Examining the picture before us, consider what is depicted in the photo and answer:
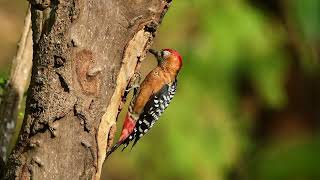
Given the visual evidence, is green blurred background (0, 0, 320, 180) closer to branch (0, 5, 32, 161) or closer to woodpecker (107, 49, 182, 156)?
woodpecker (107, 49, 182, 156)

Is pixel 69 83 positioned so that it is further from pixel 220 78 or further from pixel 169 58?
pixel 220 78

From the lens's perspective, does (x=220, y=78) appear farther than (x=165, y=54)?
Yes

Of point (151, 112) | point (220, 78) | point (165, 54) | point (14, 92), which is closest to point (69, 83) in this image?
point (14, 92)

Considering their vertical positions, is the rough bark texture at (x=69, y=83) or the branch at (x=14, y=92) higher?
the branch at (x=14, y=92)

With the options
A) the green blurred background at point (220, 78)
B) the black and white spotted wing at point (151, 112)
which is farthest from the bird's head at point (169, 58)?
the green blurred background at point (220, 78)

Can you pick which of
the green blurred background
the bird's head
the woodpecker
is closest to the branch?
the woodpecker

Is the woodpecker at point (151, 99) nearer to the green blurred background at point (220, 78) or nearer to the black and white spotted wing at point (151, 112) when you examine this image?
the black and white spotted wing at point (151, 112)
